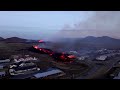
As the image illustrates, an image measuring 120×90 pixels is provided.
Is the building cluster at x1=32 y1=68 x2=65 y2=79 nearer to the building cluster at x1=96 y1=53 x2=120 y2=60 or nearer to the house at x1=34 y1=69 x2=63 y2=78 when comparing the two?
the house at x1=34 y1=69 x2=63 y2=78

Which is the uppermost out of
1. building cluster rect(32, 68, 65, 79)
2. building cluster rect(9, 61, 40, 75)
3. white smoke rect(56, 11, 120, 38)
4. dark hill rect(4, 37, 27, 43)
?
white smoke rect(56, 11, 120, 38)

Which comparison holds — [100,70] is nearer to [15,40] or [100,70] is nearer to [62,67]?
[62,67]

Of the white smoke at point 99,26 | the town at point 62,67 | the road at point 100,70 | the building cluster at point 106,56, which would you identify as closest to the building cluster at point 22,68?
the town at point 62,67

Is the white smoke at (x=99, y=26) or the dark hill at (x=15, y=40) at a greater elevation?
the white smoke at (x=99, y=26)

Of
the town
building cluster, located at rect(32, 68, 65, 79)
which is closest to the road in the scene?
the town

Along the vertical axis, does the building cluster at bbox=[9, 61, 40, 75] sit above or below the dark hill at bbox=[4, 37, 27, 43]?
below

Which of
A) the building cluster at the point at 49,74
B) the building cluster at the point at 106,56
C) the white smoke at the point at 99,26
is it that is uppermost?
the white smoke at the point at 99,26

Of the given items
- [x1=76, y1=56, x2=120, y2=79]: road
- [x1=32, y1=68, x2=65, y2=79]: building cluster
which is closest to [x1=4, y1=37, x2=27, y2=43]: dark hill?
[x1=32, y1=68, x2=65, y2=79]: building cluster

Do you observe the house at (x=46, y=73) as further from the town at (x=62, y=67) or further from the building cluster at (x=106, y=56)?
the building cluster at (x=106, y=56)

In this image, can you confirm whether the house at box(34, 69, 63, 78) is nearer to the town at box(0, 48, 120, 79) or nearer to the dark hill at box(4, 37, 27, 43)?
the town at box(0, 48, 120, 79)
